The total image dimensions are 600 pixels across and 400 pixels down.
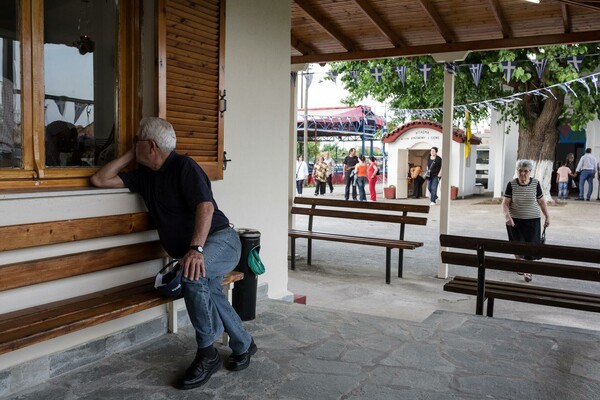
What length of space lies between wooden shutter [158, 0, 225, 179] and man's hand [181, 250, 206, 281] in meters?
1.07

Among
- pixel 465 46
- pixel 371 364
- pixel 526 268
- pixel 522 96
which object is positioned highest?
pixel 522 96

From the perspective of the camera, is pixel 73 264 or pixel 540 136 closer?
pixel 73 264

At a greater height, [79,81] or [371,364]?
[79,81]

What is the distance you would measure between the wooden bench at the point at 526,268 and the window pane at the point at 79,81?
3163mm

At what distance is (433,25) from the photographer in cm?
687

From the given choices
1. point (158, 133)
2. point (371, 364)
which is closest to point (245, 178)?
point (158, 133)

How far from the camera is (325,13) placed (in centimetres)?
689

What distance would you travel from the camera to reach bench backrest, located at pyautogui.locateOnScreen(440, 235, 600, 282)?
460 centimetres

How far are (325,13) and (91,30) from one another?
3.77 meters

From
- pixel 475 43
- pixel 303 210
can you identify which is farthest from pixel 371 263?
pixel 475 43

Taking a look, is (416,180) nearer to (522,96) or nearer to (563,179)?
(563,179)

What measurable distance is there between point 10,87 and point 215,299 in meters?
1.71

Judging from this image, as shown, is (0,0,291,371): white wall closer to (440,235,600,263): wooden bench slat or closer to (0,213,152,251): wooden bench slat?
(0,213,152,251): wooden bench slat

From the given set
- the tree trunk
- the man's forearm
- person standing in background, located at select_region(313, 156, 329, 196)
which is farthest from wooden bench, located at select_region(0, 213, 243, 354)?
person standing in background, located at select_region(313, 156, 329, 196)
